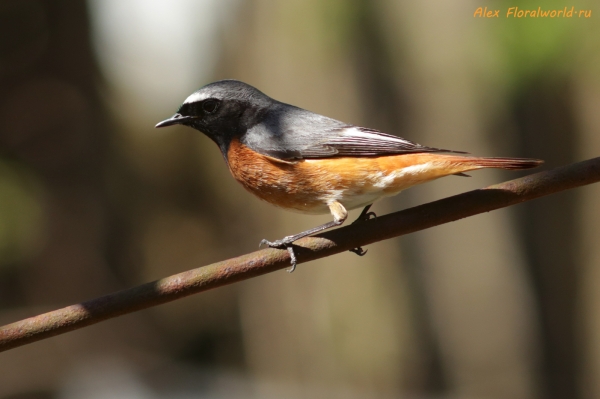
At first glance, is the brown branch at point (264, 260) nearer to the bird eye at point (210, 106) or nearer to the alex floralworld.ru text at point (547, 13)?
the bird eye at point (210, 106)

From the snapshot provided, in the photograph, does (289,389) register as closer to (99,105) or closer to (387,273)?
(387,273)

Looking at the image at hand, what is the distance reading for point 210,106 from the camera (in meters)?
4.16

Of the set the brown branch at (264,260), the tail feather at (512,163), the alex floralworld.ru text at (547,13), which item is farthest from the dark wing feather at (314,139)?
the alex floralworld.ru text at (547,13)

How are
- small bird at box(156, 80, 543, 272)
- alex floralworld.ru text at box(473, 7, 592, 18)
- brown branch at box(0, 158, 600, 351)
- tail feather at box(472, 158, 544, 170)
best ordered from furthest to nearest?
1. alex floralworld.ru text at box(473, 7, 592, 18)
2. small bird at box(156, 80, 543, 272)
3. tail feather at box(472, 158, 544, 170)
4. brown branch at box(0, 158, 600, 351)

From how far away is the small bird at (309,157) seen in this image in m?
3.57

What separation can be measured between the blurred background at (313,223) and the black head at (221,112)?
14.0ft

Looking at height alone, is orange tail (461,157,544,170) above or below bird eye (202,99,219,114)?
below

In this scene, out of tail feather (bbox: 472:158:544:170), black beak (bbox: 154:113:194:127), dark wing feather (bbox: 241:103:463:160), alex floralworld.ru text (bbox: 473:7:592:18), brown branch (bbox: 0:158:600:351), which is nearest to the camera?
brown branch (bbox: 0:158:600:351)

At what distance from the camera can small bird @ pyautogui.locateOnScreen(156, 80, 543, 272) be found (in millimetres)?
3566

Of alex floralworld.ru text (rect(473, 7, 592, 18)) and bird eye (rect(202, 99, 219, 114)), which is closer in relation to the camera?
bird eye (rect(202, 99, 219, 114))

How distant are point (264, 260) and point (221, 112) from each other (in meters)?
1.99

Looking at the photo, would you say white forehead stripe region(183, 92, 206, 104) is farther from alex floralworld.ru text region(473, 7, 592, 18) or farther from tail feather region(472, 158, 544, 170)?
alex floralworld.ru text region(473, 7, 592, 18)

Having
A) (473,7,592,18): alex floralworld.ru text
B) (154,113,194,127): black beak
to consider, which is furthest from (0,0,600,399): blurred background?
(154,113,194,127): black beak

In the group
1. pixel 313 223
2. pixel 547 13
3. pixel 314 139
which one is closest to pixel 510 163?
pixel 314 139
